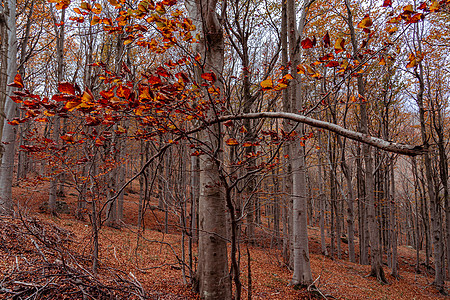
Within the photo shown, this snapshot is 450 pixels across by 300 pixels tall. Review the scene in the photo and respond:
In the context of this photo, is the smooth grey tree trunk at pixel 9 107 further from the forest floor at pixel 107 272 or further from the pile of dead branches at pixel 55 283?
the pile of dead branches at pixel 55 283

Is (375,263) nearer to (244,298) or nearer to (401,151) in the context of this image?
(244,298)

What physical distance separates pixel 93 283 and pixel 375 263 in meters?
9.52

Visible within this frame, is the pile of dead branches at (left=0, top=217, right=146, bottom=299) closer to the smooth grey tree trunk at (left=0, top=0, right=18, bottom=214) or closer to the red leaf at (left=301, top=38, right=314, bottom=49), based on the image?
the smooth grey tree trunk at (left=0, top=0, right=18, bottom=214)

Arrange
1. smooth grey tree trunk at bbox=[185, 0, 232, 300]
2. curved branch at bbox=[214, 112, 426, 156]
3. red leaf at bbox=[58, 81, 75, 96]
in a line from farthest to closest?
smooth grey tree trunk at bbox=[185, 0, 232, 300] → red leaf at bbox=[58, 81, 75, 96] → curved branch at bbox=[214, 112, 426, 156]

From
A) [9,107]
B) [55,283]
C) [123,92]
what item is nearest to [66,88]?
[123,92]

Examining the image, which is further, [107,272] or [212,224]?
[107,272]

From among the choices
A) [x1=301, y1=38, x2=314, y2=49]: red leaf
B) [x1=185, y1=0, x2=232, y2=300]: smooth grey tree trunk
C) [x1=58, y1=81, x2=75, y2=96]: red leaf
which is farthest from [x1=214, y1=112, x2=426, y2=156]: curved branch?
[x1=185, y1=0, x2=232, y2=300]: smooth grey tree trunk

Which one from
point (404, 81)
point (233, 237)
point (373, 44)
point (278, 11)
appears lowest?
point (233, 237)

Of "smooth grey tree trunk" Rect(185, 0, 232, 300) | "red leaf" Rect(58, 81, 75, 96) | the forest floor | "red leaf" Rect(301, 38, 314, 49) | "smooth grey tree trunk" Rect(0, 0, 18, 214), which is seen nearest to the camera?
"red leaf" Rect(58, 81, 75, 96)

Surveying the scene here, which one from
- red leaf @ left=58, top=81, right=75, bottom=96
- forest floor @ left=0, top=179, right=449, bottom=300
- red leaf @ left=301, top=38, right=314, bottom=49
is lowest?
forest floor @ left=0, top=179, right=449, bottom=300

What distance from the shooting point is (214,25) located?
9.37 feet

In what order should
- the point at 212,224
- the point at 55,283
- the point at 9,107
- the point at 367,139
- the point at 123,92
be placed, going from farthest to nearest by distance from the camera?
the point at 9,107, the point at 212,224, the point at 55,283, the point at 123,92, the point at 367,139

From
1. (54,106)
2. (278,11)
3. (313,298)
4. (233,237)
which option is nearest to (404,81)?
(278,11)

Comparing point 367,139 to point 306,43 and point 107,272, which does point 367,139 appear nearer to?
point 306,43
